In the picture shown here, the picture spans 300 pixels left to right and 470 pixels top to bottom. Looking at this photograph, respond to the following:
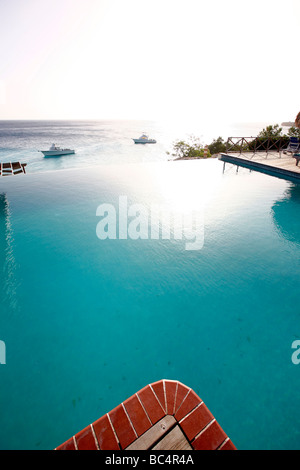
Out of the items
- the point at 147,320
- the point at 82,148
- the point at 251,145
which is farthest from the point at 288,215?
the point at 82,148

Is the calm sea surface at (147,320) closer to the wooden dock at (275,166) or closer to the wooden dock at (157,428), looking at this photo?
the wooden dock at (157,428)

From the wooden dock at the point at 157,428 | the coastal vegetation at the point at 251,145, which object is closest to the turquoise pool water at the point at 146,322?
the wooden dock at the point at 157,428

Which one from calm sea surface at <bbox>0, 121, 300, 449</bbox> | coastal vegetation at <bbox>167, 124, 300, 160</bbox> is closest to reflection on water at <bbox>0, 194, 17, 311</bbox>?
calm sea surface at <bbox>0, 121, 300, 449</bbox>

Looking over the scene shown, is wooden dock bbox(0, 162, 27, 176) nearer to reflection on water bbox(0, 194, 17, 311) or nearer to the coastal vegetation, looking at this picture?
reflection on water bbox(0, 194, 17, 311)

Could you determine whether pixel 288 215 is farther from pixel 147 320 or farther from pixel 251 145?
pixel 251 145

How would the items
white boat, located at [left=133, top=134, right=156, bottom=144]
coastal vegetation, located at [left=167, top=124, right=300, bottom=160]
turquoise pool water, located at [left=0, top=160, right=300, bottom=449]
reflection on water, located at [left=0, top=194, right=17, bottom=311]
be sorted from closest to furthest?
turquoise pool water, located at [left=0, top=160, right=300, bottom=449]
reflection on water, located at [left=0, top=194, right=17, bottom=311]
coastal vegetation, located at [left=167, top=124, right=300, bottom=160]
white boat, located at [left=133, top=134, right=156, bottom=144]
